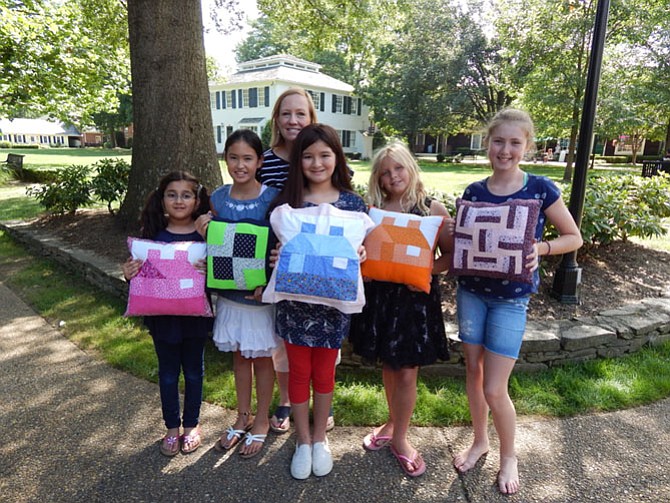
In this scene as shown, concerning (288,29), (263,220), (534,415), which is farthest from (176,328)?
(288,29)

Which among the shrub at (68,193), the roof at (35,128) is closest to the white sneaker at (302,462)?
the shrub at (68,193)

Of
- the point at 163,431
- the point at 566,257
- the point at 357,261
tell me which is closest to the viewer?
the point at 357,261

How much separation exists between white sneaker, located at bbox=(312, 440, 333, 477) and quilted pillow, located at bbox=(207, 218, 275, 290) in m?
1.00

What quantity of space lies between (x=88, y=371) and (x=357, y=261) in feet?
8.70

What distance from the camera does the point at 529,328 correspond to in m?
3.65

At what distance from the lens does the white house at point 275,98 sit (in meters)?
31.6

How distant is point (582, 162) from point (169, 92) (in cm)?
466

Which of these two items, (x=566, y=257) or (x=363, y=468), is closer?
(x=363, y=468)

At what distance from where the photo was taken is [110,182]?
24.1 ft

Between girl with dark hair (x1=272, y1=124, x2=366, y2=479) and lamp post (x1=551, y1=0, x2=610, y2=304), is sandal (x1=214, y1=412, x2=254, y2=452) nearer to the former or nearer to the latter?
girl with dark hair (x1=272, y1=124, x2=366, y2=479)

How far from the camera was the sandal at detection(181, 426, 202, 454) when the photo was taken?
2.64 m

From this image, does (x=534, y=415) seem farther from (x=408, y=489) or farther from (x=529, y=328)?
(x=408, y=489)

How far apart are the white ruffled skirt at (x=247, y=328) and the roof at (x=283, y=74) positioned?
99.4 ft

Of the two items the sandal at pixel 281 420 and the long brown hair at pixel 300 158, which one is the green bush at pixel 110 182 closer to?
the sandal at pixel 281 420
